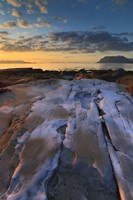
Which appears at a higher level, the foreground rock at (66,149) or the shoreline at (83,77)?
the foreground rock at (66,149)

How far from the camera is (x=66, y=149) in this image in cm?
470

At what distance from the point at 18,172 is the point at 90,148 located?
146 cm

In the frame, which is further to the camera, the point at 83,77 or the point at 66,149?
the point at 83,77

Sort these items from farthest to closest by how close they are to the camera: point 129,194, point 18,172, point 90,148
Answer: point 90,148 < point 18,172 < point 129,194

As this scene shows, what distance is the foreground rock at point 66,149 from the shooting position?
368 centimetres

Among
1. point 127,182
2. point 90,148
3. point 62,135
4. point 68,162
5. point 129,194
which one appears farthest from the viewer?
point 62,135

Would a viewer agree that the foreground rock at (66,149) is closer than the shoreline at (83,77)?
Yes

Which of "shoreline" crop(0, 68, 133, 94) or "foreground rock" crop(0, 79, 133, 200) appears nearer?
"foreground rock" crop(0, 79, 133, 200)

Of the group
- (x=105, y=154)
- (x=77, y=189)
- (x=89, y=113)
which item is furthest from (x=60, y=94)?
(x=77, y=189)

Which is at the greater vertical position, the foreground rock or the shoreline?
the foreground rock

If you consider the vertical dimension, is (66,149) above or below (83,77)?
above

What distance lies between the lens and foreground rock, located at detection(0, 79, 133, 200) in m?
3.68

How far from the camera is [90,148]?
4.82m

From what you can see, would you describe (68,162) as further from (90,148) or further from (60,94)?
(60,94)
